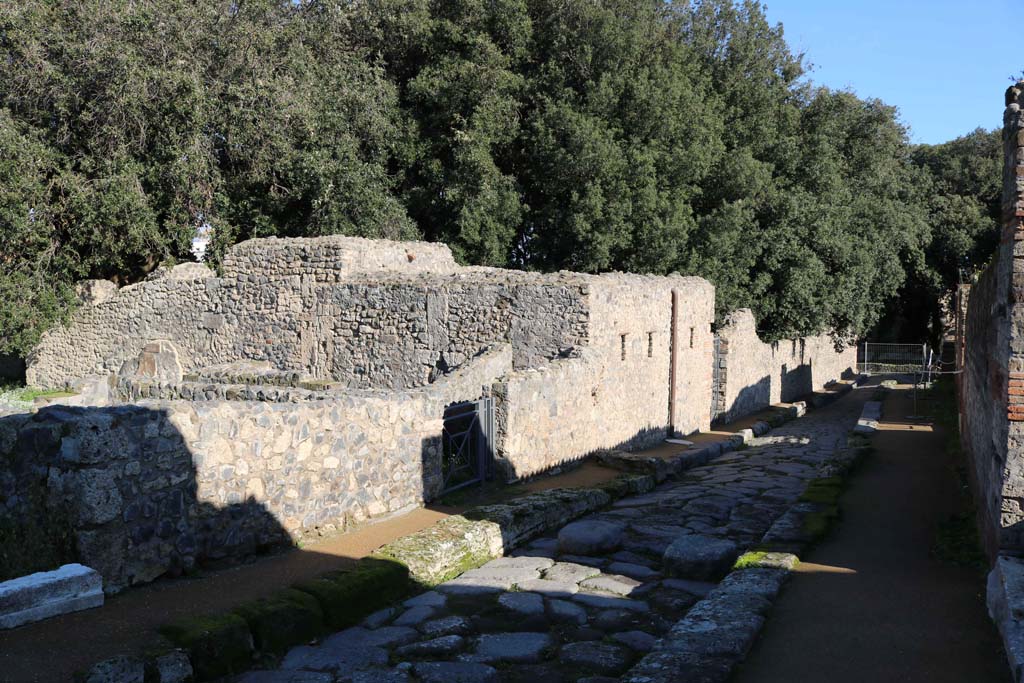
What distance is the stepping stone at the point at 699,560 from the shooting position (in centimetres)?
779

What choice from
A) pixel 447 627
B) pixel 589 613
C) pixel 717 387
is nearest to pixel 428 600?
pixel 447 627

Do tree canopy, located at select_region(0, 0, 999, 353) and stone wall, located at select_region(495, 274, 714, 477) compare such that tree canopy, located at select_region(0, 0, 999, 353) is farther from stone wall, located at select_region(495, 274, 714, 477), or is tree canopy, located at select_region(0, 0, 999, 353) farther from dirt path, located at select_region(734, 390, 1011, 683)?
dirt path, located at select_region(734, 390, 1011, 683)

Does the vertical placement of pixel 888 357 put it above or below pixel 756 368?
below

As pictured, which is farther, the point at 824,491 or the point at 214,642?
the point at 824,491

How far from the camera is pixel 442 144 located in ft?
79.7

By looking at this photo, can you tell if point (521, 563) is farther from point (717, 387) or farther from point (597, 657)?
point (717, 387)

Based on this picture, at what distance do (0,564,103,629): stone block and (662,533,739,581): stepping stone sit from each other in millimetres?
4827

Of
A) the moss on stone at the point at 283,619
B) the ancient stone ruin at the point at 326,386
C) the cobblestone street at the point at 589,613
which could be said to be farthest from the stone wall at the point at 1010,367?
the ancient stone ruin at the point at 326,386

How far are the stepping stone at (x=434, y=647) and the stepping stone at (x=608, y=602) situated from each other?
1.38m

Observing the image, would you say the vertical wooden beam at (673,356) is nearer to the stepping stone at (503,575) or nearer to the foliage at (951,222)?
the stepping stone at (503,575)

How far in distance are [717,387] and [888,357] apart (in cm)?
2612

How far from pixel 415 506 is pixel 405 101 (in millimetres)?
18486

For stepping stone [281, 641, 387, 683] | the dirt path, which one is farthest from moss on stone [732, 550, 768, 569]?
stepping stone [281, 641, 387, 683]

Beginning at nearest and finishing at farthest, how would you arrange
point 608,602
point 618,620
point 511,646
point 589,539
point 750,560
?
1. point 511,646
2. point 618,620
3. point 608,602
4. point 750,560
5. point 589,539
